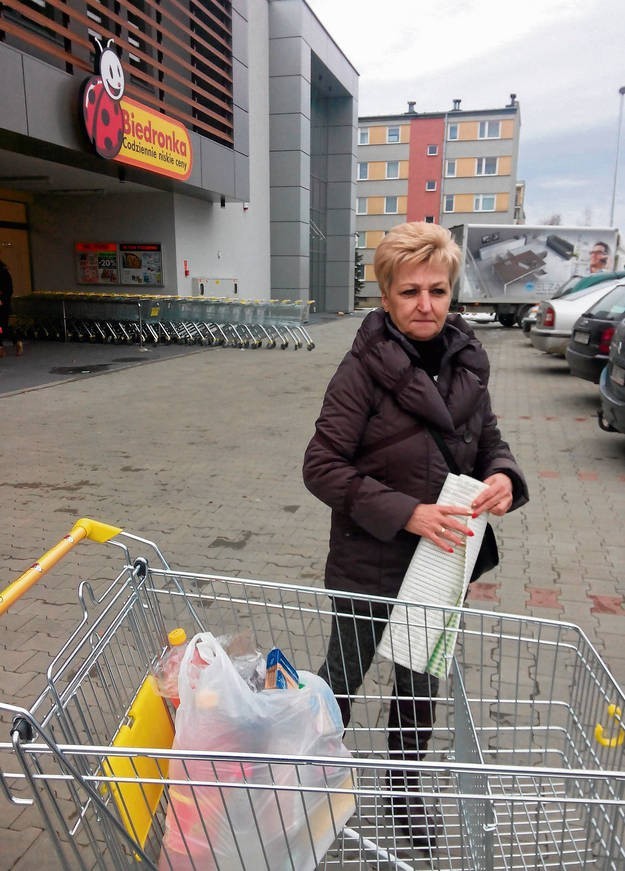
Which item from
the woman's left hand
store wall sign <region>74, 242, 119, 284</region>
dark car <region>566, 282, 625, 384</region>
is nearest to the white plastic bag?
the woman's left hand

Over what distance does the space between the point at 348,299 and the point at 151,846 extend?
30.6 m

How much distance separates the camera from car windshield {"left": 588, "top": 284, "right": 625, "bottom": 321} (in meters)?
8.52

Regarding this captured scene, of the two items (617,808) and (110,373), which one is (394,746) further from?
(110,373)

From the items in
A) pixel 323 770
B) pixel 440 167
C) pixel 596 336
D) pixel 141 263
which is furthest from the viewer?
pixel 440 167

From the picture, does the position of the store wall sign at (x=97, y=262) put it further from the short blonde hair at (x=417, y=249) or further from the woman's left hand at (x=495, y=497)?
the woman's left hand at (x=495, y=497)

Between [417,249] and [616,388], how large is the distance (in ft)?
17.2

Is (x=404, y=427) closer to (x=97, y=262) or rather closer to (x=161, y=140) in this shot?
(x=161, y=140)

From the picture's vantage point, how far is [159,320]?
17000 millimetres

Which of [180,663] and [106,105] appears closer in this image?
[180,663]

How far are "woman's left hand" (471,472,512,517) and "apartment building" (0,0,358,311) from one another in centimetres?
1141

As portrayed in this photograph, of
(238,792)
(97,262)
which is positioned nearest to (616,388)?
(238,792)

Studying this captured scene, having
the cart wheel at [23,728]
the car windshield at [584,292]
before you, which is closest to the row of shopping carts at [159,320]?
the car windshield at [584,292]

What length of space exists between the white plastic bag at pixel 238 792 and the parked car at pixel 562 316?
1176 centimetres

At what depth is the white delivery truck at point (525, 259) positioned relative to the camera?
21562mm
